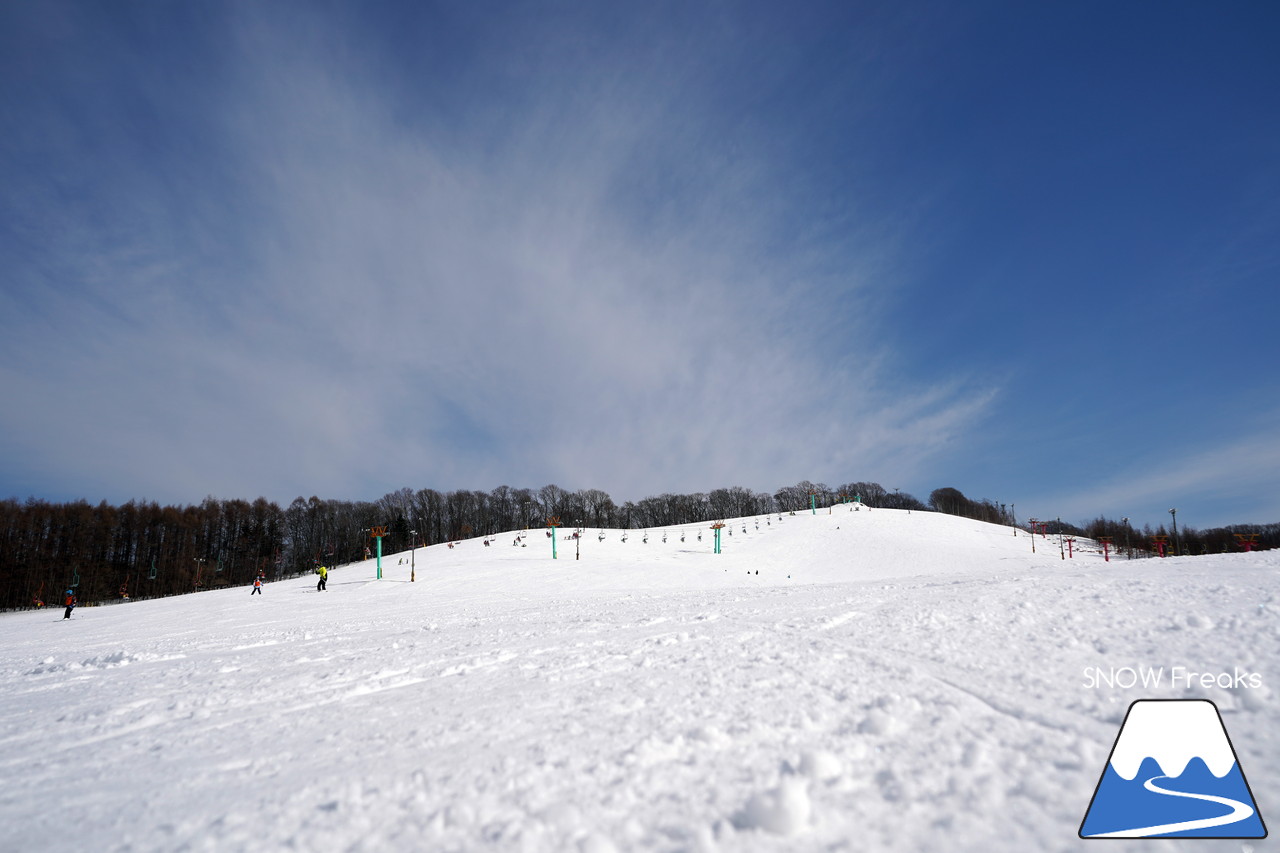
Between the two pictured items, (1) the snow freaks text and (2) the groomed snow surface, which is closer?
(2) the groomed snow surface

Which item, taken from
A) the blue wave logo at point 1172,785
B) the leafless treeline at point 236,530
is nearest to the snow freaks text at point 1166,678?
the blue wave logo at point 1172,785

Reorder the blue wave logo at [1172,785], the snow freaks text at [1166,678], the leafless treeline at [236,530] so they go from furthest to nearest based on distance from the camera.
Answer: the leafless treeline at [236,530] → the snow freaks text at [1166,678] → the blue wave logo at [1172,785]

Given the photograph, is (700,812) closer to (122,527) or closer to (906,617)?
(906,617)

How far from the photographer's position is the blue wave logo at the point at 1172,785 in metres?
3.08

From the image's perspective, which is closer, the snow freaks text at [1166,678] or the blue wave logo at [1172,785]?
the blue wave logo at [1172,785]

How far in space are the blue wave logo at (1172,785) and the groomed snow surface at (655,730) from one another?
0.11 meters

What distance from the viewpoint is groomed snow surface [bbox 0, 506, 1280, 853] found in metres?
3.17

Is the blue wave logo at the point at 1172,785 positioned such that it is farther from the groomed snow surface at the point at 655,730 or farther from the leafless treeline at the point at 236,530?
the leafless treeline at the point at 236,530

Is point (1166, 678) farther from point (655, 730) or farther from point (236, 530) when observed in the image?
point (236, 530)

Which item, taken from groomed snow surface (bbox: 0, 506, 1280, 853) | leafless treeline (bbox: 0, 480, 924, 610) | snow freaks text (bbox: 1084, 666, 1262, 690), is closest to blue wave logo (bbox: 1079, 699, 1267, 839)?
groomed snow surface (bbox: 0, 506, 1280, 853)

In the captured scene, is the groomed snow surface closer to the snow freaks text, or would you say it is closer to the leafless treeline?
the snow freaks text

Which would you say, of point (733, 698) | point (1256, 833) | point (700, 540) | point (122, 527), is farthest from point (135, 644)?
point (122, 527)

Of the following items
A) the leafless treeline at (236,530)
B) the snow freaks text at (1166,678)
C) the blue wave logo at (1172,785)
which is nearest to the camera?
the blue wave logo at (1172,785)

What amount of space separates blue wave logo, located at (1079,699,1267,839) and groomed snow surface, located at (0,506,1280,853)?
0.35 feet
